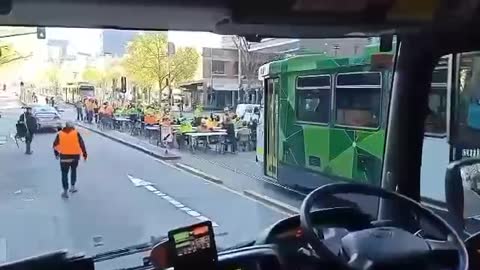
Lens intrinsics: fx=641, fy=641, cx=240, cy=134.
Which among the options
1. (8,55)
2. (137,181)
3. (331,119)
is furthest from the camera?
(331,119)

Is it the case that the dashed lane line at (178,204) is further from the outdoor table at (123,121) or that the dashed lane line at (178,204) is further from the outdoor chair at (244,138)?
the outdoor chair at (244,138)

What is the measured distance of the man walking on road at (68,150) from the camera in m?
1.91

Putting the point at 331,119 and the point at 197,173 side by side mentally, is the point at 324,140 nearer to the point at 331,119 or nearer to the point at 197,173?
the point at 331,119

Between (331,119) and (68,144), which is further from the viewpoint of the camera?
(331,119)

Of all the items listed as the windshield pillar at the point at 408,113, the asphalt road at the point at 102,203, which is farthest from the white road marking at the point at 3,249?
the windshield pillar at the point at 408,113

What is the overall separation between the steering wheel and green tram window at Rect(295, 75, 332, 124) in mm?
2001

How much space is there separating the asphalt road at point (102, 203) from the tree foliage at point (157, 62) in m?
0.25

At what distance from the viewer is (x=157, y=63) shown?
85.0 inches

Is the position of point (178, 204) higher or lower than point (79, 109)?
lower

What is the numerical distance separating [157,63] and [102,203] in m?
0.50

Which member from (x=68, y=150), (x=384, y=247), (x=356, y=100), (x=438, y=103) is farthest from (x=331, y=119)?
(x=384, y=247)

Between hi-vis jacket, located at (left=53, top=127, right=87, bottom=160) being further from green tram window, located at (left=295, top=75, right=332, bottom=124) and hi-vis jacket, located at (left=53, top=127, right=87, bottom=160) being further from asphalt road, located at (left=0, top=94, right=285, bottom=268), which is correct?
green tram window, located at (left=295, top=75, right=332, bottom=124)

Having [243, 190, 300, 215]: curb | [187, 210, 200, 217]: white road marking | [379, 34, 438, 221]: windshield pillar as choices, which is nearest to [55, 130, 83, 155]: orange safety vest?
[187, 210, 200, 217]: white road marking

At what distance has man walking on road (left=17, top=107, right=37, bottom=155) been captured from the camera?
189 centimetres
